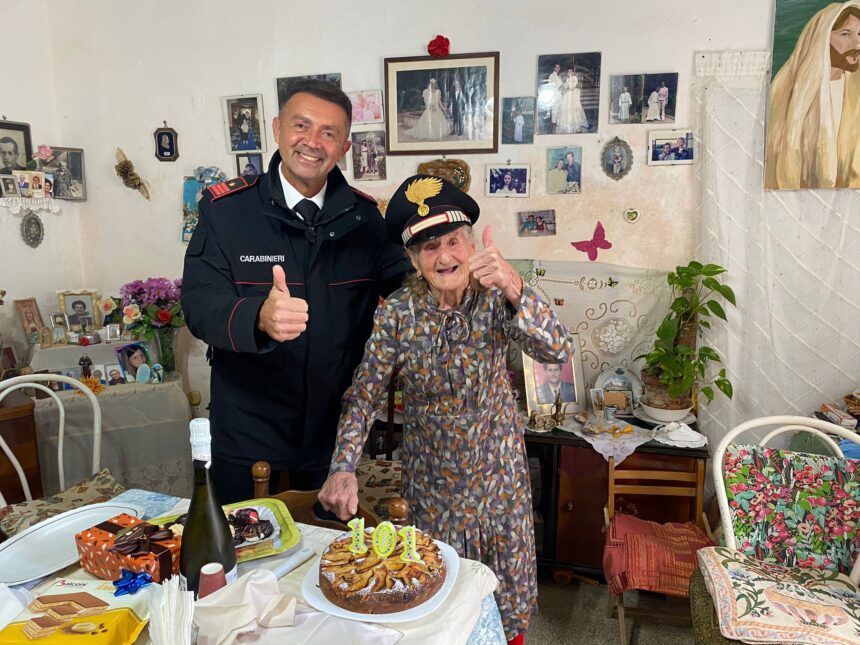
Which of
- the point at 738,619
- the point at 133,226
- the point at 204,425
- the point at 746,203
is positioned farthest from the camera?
the point at 133,226

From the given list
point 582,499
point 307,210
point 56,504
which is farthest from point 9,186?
point 582,499

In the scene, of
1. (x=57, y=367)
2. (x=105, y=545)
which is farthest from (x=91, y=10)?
(x=105, y=545)

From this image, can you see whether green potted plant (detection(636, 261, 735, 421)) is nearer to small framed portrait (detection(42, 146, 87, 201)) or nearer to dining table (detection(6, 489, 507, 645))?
dining table (detection(6, 489, 507, 645))

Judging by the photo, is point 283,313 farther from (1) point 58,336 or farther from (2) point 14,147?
(2) point 14,147

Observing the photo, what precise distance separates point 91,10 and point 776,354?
11.8 feet

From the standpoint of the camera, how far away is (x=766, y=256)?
239cm

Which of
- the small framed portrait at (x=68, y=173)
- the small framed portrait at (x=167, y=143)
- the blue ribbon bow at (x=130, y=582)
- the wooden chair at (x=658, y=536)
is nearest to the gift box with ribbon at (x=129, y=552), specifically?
the blue ribbon bow at (x=130, y=582)

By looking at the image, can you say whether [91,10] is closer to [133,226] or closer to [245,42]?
[245,42]

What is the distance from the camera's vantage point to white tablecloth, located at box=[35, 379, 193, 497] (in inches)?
97.4

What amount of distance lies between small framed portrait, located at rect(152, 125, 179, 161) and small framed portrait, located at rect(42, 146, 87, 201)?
47 centimetres

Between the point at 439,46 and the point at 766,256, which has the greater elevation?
the point at 439,46

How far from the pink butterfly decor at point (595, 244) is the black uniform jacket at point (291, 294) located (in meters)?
1.15

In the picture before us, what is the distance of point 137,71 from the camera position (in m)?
2.99

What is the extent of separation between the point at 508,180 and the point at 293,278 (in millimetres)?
1342
